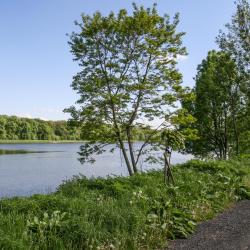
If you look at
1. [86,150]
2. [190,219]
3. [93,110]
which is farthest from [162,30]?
[190,219]

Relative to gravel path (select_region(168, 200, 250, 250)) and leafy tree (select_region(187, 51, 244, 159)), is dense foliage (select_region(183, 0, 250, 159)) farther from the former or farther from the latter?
gravel path (select_region(168, 200, 250, 250))

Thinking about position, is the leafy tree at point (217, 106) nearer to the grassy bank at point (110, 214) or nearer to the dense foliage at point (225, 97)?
the dense foliage at point (225, 97)

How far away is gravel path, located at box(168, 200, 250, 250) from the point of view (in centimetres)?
625

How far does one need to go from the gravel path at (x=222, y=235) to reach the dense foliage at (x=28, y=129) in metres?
117

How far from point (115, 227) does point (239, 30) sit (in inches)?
810

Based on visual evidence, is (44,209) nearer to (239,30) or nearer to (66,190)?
(66,190)

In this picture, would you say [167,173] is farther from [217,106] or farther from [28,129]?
[28,129]

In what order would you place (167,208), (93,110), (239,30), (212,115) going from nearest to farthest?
(167,208)
(93,110)
(239,30)
(212,115)

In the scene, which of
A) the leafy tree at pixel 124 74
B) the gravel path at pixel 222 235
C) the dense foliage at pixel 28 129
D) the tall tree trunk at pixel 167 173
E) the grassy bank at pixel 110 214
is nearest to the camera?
the grassy bank at pixel 110 214

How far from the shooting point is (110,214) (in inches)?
243

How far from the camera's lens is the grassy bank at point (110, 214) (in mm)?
5227

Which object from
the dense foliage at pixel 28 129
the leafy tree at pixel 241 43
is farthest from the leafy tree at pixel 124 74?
the dense foliage at pixel 28 129

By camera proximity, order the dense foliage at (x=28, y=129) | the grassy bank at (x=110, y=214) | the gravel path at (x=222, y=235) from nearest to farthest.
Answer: the grassy bank at (x=110, y=214), the gravel path at (x=222, y=235), the dense foliage at (x=28, y=129)

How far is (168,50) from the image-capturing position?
20344 millimetres
